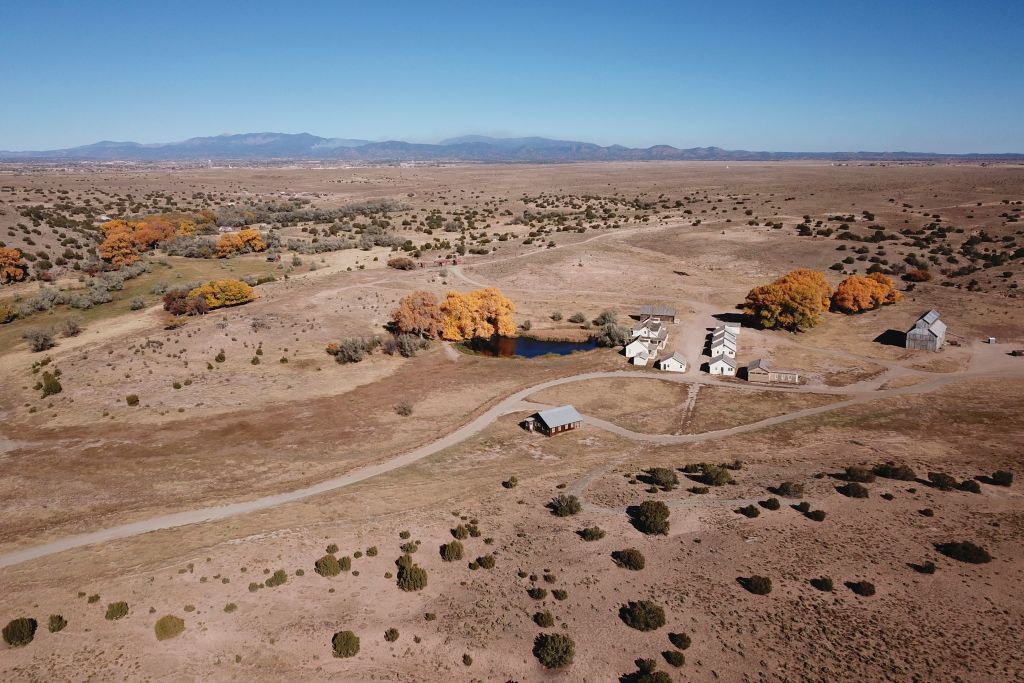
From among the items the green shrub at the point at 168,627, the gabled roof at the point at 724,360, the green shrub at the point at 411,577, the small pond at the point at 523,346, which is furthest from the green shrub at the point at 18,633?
the gabled roof at the point at 724,360

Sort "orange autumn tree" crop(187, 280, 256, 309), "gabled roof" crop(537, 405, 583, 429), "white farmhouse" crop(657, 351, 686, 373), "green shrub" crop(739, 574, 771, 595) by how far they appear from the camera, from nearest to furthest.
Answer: "green shrub" crop(739, 574, 771, 595), "gabled roof" crop(537, 405, 583, 429), "white farmhouse" crop(657, 351, 686, 373), "orange autumn tree" crop(187, 280, 256, 309)

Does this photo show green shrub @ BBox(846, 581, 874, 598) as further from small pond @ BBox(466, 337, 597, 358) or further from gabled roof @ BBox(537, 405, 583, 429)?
small pond @ BBox(466, 337, 597, 358)

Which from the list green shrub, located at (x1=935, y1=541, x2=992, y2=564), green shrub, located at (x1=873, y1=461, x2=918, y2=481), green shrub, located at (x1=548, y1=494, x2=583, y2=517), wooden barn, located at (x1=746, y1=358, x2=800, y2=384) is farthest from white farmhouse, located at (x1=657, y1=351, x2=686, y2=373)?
green shrub, located at (x1=935, y1=541, x2=992, y2=564)

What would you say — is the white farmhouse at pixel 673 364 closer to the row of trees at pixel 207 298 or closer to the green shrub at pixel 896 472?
the green shrub at pixel 896 472

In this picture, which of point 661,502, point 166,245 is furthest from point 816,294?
point 166,245

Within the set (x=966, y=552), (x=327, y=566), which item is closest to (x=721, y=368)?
(x=966, y=552)
